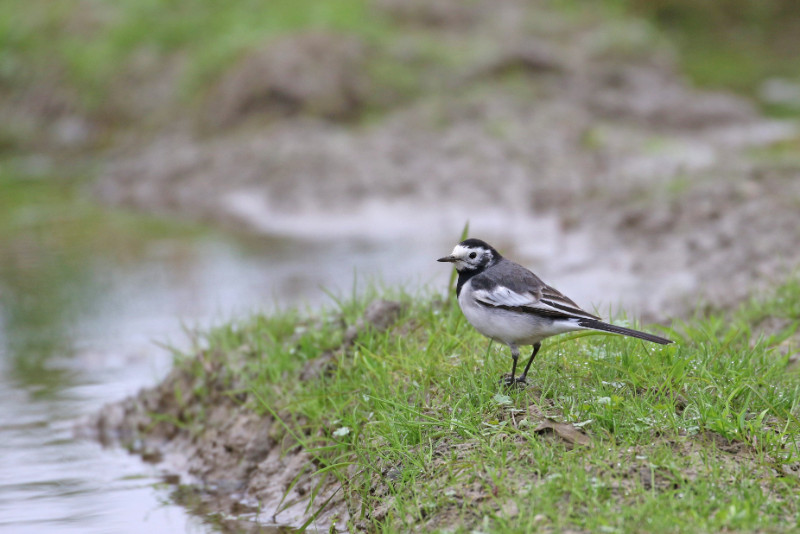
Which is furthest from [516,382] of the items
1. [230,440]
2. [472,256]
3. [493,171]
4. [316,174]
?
[316,174]

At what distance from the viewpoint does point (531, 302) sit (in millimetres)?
4699

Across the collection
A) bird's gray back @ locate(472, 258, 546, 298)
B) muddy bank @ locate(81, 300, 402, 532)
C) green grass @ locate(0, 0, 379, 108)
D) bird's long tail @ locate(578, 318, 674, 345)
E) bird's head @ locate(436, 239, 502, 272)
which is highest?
green grass @ locate(0, 0, 379, 108)

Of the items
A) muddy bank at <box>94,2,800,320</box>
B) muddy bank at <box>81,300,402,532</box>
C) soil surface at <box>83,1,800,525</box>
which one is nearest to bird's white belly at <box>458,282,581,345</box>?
muddy bank at <box>81,300,402,532</box>

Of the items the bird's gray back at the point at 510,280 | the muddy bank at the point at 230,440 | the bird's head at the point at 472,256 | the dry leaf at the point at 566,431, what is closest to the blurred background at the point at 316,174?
the muddy bank at the point at 230,440

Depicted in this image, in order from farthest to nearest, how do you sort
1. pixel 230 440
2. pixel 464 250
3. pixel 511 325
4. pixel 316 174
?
pixel 316 174 < pixel 230 440 < pixel 464 250 < pixel 511 325

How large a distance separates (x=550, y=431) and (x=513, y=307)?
60 centimetres

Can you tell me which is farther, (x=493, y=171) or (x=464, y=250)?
(x=493, y=171)

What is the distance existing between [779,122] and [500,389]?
12.4 meters

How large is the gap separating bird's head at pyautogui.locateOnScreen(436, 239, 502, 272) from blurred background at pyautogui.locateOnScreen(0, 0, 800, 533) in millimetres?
1559

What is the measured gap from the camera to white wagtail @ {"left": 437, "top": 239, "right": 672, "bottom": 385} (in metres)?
4.62

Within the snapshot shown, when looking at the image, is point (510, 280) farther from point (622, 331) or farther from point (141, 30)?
point (141, 30)

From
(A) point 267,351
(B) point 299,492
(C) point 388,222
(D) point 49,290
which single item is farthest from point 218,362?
(C) point 388,222

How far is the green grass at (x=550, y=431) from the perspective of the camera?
13.3 feet

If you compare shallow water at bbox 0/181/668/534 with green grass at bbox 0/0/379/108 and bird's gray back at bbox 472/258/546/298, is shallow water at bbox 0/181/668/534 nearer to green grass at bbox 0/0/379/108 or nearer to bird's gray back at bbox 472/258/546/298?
bird's gray back at bbox 472/258/546/298
